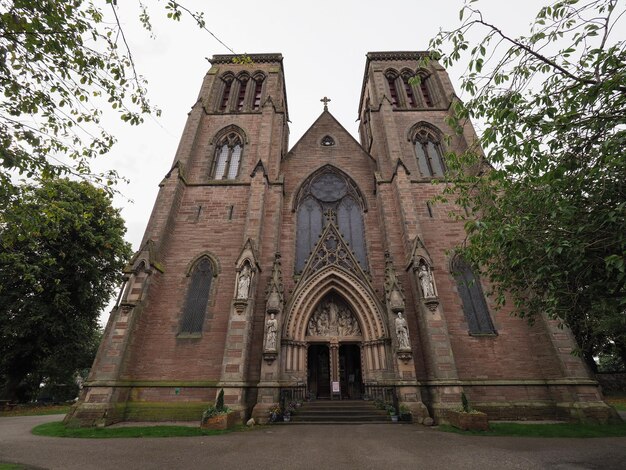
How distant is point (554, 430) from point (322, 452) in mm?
7150

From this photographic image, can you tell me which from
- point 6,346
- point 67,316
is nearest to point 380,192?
point 67,316

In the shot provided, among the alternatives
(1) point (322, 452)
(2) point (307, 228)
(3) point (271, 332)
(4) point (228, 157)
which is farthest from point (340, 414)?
A: (4) point (228, 157)

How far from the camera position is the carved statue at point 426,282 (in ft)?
39.2

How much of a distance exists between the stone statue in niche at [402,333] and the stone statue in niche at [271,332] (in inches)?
183

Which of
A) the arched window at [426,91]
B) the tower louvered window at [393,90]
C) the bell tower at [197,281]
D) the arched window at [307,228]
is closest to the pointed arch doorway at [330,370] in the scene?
the bell tower at [197,281]

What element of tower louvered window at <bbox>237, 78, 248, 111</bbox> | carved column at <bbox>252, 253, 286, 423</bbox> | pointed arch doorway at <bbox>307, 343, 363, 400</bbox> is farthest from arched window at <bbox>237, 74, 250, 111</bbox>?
pointed arch doorway at <bbox>307, 343, 363, 400</bbox>

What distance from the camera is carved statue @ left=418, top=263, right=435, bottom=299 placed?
39.2ft

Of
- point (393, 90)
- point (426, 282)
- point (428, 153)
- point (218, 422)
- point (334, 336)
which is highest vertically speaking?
point (393, 90)

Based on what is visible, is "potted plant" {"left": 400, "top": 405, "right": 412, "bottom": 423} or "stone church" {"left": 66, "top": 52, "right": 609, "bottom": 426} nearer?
"potted plant" {"left": 400, "top": 405, "right": 412, "bottom": 423}

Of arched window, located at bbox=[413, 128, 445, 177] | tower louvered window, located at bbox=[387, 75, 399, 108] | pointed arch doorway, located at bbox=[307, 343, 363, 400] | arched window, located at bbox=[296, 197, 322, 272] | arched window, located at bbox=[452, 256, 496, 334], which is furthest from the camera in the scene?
tower louvered window, located at bbox=[387, 75, 399, 108]

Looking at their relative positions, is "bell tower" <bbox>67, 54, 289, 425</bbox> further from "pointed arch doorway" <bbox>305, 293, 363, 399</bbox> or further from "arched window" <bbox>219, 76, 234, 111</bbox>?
"pointed arch doorway" <bbox>305, 293, 363, 399</bbox>

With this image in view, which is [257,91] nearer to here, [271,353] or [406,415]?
[271,353]

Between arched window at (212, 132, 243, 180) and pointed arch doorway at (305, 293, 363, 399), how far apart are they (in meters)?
9.48

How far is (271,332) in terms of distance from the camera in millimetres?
11633
